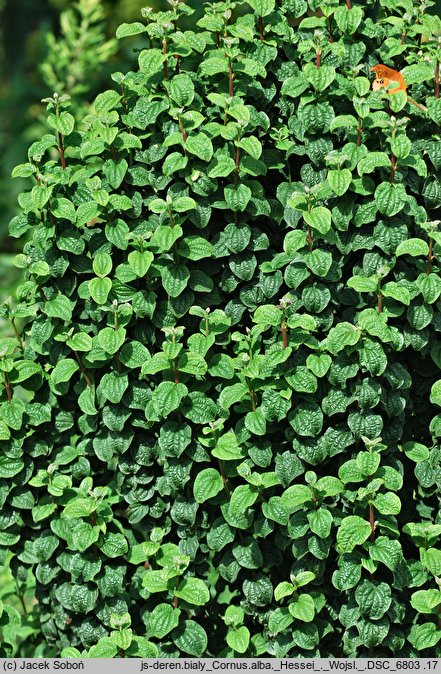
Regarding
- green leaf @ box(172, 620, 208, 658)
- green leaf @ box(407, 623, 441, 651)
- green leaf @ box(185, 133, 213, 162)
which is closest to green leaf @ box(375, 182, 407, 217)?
green leaf @ box(185, 133, 213, 162)

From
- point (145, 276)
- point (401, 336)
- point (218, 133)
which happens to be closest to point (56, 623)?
point (145, 276)

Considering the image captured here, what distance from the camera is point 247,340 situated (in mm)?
2566

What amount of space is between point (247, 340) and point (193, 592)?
2.35 feet

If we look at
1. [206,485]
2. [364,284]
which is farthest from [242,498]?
[364,284]

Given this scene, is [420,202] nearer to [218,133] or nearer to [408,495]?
[218,133]

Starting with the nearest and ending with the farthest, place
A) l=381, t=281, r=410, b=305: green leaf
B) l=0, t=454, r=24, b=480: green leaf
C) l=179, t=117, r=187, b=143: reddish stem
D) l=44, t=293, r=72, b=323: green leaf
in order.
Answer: l=381, t=281, r=410, b=305: green leaf
l=179, t=117, r=187, b=143: reddish stem
l=44, t=293, r=72, b=323: green leaf
l=0, t=454, r=24, b=480: green leaf

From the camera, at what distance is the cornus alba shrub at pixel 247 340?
252 centimetres

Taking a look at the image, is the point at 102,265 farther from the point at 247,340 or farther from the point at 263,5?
the point at 263,5

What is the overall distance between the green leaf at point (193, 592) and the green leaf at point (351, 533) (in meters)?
0.41

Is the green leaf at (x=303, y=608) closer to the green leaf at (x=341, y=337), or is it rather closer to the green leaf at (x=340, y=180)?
the green leaf at (x=341, y=337)

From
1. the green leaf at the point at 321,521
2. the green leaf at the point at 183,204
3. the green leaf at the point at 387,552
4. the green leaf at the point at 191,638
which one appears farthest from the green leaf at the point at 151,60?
the green leaf at the point at 191,638

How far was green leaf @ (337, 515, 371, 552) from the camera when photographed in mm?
2479

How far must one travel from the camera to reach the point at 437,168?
257cm

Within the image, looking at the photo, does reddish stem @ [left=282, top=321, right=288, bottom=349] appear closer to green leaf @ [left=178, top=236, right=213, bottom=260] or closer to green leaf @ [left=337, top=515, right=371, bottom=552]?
green leaf @ [left=178, top=236, right=213, bottom=260]
